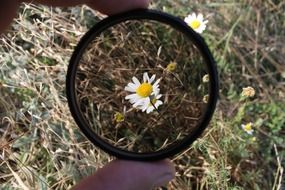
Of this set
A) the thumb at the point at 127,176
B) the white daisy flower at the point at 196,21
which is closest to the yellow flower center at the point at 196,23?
the white daisy flower at the point at 196,21

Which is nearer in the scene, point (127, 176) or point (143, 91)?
point (127, 176)

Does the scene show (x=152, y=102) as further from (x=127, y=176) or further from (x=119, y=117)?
(x=127, y=176)

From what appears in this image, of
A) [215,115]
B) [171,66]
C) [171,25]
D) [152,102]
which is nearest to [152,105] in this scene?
[152,102]

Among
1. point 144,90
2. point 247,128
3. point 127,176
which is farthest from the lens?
point 247,128

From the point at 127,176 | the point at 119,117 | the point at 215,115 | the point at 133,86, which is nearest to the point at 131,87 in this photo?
the point at 133,86

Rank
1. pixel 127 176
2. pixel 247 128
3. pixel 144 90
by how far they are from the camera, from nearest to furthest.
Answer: pixel 127 176 → pixel 144 90 → pixel 247 128

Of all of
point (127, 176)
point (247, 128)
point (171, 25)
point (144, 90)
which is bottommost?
point (127, 176)

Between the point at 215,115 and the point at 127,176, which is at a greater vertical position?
the point at 215,115

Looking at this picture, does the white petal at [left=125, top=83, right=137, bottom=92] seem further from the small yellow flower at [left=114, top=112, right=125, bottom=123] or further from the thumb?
the thumb
